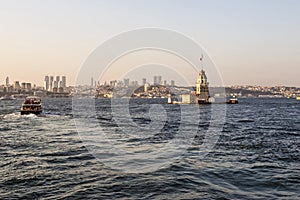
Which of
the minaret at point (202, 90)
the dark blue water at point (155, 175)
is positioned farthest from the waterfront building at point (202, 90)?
the dark blue water at point (155, 175)

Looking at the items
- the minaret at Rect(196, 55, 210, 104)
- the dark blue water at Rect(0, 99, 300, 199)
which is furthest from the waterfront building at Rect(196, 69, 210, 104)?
the dark blue water at Rect(0, 99, 300, 199)

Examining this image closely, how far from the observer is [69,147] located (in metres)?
28.2

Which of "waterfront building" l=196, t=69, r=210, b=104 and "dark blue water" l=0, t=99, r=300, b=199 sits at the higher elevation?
"waterfront building" l=196, t=69, r=210, b=104

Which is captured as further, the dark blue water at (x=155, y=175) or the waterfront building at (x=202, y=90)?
the waterfront building at (x=202, y=90)

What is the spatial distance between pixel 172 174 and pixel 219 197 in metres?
4.50

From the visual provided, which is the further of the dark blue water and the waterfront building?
the waterfront building

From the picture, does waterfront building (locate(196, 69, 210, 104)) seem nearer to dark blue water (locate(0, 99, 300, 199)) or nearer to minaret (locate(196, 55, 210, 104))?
minaret (locate(196, 55, 210, 104))

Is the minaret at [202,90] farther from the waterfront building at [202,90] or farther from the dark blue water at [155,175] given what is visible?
the dark blue water at [155,175]

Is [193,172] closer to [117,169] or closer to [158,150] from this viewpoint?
[117,169]

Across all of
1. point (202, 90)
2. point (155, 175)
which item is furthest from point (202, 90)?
point (155, 175)

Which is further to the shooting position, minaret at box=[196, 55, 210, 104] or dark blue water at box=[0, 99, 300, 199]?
minaret at box=[196, 55, 210, 104]

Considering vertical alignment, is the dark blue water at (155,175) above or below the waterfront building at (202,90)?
below

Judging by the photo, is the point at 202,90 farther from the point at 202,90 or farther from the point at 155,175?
the point at 155,175

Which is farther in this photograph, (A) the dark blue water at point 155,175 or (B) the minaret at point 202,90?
(B) the minaret at point 202,90
